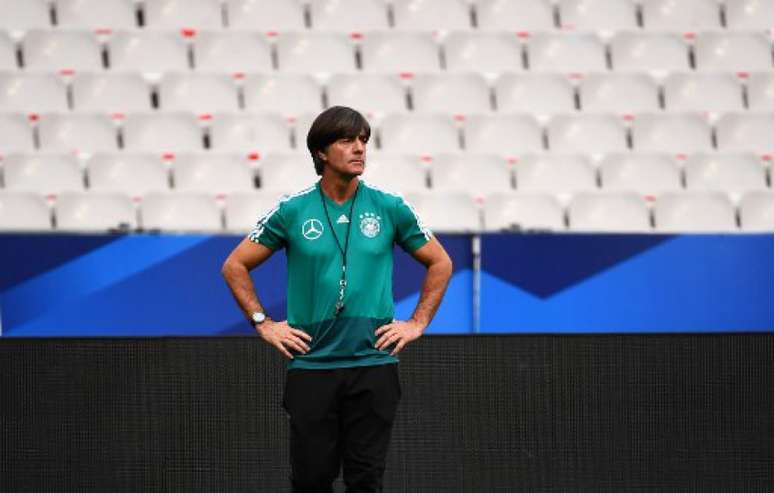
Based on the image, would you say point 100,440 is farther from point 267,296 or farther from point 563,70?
point 563,70

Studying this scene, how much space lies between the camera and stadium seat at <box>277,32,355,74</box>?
→ 8328 millimetres

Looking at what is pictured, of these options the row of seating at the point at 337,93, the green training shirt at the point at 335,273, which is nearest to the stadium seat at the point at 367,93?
the row of seating at the point at 337,93

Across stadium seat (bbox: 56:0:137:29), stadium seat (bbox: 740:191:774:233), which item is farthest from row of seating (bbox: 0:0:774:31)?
stadium seat (bbox: 740:191:774:233)

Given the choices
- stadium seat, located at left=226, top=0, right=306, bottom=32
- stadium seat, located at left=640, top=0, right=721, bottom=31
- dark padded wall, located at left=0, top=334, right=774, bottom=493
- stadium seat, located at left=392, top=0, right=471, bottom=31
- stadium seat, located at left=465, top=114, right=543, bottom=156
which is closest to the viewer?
dark padded wall, located at left=0, top=334, right=774, bottom=493

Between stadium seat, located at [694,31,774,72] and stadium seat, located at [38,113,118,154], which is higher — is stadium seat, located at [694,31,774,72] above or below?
above

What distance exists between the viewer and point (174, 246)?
626cm

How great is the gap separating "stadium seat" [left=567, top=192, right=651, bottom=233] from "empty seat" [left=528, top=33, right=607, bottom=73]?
1383mm

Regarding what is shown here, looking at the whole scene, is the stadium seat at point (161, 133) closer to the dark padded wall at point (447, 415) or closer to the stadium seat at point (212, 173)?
the stadium seat at point (212, 173)

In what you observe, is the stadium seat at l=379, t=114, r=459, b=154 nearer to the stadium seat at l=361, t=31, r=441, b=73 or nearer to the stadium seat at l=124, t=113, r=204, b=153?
the stadium seat at l=361, t=31, r=441, b=73

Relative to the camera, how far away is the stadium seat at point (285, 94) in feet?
26.4

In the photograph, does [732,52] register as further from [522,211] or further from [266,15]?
[266,15]

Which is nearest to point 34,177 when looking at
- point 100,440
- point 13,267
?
point 13,267

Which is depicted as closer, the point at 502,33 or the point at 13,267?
the point at 13,267

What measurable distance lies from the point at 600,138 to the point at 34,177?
3.53 m
